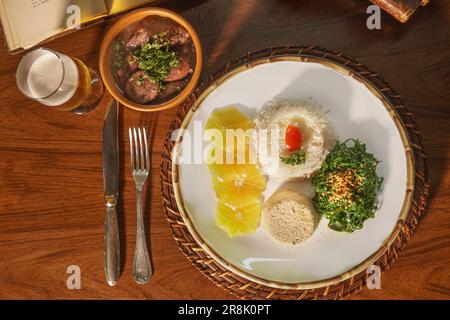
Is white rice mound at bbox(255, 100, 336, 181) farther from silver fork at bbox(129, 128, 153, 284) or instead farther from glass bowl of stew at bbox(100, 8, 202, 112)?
silver fork at bbox(129, 128, 153, 284)

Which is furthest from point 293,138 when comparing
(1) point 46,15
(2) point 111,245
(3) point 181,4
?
(1) point 46,15

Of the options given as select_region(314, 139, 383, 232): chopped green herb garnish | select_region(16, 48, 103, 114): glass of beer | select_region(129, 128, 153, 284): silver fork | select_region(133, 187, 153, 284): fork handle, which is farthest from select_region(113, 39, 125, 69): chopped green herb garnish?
select_region(314, 139, 383, 232): chopped green herb garnish

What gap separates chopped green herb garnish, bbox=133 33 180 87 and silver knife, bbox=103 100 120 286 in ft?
0.66

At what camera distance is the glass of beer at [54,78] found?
1442mm

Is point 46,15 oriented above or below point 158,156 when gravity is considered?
above

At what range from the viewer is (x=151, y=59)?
1433 mm

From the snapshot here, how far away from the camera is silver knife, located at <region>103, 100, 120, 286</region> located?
1530 mm

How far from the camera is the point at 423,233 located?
1475 millimetres

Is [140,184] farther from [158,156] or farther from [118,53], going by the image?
[118,53]

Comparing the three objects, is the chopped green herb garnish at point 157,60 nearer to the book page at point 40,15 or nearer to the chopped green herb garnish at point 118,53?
the chopped green herb garnish at point 118,53

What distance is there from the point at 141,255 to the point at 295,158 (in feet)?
2.07

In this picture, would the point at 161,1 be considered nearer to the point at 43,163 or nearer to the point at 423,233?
the point at 43,163
